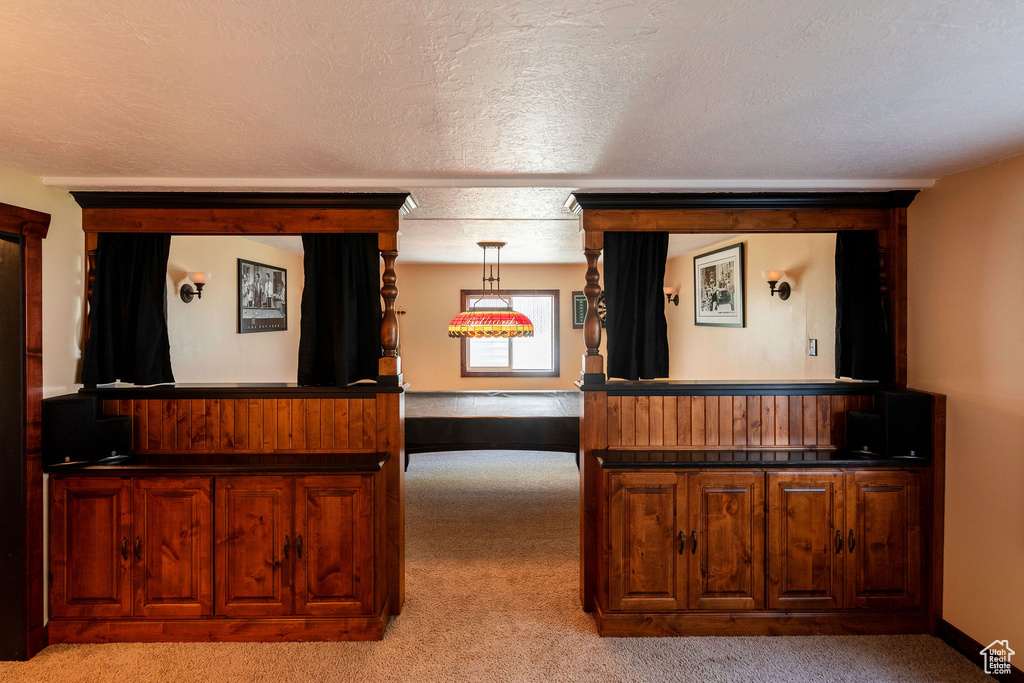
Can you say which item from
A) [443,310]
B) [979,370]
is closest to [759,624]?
[979,370]

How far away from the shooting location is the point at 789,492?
296 cm

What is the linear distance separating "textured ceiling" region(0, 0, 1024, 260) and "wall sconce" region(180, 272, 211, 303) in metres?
1.44

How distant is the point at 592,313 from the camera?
3234 millimetres

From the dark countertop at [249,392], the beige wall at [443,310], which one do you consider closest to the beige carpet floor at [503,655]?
the dark countertop at [249,392]

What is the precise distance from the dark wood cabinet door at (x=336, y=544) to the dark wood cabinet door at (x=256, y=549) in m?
0.09

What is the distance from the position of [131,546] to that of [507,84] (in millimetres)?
2869

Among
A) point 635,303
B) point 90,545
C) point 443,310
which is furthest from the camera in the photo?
point 443,310

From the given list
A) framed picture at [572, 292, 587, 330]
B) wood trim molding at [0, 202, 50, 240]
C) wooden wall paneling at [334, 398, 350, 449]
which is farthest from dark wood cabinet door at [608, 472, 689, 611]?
framed picture at [572, 292, 587, 330]

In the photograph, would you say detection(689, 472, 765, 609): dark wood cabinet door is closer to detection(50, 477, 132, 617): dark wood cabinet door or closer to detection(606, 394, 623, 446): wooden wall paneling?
detection(606, 394, 623, 446): wooden wall paneling

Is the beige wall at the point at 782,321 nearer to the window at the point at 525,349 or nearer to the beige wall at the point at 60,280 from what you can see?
the window at the point at 525,349

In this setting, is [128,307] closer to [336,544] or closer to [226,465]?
[226,465]

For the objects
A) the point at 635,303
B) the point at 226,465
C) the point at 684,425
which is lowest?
the point at 226,465

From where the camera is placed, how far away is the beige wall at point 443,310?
7816mm

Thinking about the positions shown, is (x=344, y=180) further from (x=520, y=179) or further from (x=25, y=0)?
(x=25, y=0)
